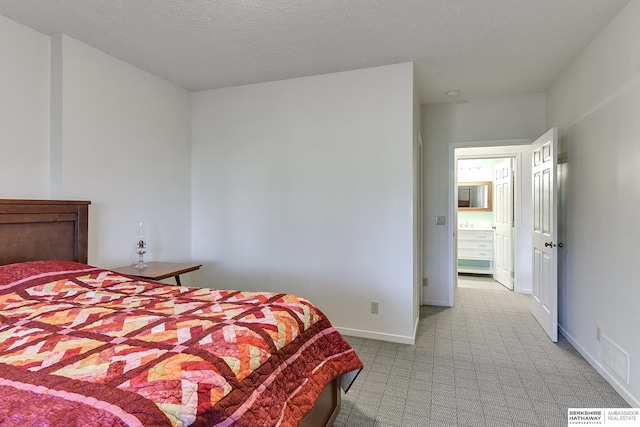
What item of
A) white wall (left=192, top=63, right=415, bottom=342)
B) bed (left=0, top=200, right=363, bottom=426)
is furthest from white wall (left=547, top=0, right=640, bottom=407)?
bed (left=0, top=200, right=363, bottom=426)

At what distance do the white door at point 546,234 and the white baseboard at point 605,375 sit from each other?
5.7 inches

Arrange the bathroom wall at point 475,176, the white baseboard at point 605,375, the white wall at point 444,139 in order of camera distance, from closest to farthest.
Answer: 1. the white baseboard at point 605,375
2. the white wall at point 444,139
3. the bathroom wall at point 475,176

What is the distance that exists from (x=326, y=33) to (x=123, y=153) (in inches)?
77.8

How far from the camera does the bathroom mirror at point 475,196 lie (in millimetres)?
6035

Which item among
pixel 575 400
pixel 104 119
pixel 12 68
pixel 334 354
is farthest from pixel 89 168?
pixel 575 400

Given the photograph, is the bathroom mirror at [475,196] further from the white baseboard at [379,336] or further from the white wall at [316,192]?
the white baseboard at [379,336]

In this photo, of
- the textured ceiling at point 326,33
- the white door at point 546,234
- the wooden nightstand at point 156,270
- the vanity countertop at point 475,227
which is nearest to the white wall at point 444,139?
the white door at point 546,234

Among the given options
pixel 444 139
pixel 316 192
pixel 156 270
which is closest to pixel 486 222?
pixel 444 139

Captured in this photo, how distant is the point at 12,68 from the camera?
2334 millimetres

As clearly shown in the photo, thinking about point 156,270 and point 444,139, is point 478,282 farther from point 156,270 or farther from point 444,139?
point 156,270

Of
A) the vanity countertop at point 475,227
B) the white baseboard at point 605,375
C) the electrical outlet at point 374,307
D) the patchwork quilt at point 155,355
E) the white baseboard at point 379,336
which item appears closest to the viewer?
the patchwork quilt at point 155,355

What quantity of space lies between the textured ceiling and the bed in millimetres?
1346

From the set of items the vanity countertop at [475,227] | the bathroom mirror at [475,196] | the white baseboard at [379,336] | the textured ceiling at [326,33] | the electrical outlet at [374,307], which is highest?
the textured ceiling at [326,33]

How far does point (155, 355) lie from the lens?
1082mm
